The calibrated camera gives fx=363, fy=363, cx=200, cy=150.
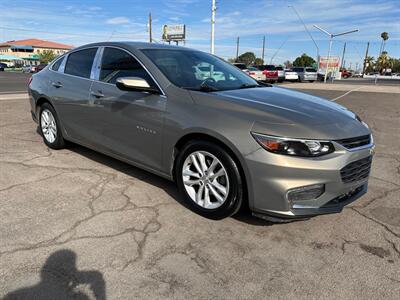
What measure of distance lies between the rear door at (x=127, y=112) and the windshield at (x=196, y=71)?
215 millimetres

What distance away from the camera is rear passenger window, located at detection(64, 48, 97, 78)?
183 inches

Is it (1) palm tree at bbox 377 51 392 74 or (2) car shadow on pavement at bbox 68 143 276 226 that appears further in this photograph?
(1) palm tree at bbox 377 51 392 74

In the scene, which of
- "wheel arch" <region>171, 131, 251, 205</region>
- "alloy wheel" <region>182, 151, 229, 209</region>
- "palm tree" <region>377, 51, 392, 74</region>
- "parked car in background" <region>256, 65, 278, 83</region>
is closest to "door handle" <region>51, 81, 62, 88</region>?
"wheel arch" <region>171, 131, 251, 205</region>

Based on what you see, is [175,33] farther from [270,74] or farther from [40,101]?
[40,101]

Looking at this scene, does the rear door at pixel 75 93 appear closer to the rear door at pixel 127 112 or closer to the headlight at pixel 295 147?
the rear door at pixel 127 112

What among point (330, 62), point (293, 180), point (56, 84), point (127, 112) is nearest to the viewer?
point (293, 180)

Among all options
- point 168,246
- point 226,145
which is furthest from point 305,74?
point 168,246

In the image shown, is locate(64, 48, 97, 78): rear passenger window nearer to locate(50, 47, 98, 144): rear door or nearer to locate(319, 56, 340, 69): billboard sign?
locate(50, 47, 98, 144): rear door

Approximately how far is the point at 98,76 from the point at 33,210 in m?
1.78

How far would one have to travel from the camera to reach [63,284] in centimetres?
243

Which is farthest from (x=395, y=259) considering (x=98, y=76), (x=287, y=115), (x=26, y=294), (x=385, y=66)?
(x=385, y=66)

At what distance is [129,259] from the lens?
2736mm

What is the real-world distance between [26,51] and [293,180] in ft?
438

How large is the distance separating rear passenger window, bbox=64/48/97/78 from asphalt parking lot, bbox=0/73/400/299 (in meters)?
1.36
